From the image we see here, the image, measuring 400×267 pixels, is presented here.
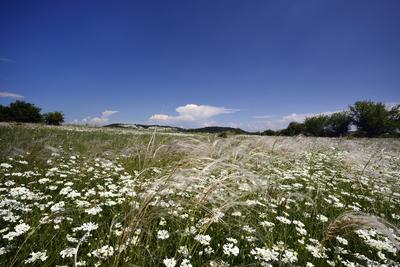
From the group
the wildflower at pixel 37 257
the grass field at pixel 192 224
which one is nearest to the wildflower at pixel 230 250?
the grass field at pixel 192 224

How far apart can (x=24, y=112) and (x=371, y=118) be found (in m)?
79.3

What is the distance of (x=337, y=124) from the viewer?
59375mm

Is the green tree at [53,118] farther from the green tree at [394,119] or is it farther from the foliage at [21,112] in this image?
the green tree at [394,119]

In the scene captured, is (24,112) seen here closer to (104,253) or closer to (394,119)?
(104,253)

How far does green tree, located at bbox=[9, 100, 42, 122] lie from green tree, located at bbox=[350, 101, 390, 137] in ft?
245

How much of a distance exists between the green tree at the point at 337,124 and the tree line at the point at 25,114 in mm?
61141

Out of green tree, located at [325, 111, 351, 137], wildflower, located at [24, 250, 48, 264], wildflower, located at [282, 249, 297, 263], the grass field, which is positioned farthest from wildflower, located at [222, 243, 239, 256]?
green tree, located at [325, 111, 351, 137]

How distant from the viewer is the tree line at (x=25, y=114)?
4575cm

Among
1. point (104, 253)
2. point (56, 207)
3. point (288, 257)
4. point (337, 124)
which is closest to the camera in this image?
point (104, 253)

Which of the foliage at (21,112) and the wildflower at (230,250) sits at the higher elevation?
the foliage at (21,112)

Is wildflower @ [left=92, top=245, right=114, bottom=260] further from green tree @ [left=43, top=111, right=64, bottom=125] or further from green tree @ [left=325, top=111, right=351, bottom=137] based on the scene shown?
green tree @ [left=325, top=111, right=351, bottom=137]

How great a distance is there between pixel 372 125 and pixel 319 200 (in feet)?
207

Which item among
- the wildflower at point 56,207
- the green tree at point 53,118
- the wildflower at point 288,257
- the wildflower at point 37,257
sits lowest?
the wildflower at point 288,257

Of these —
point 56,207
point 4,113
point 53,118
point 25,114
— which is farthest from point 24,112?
point 56,207
